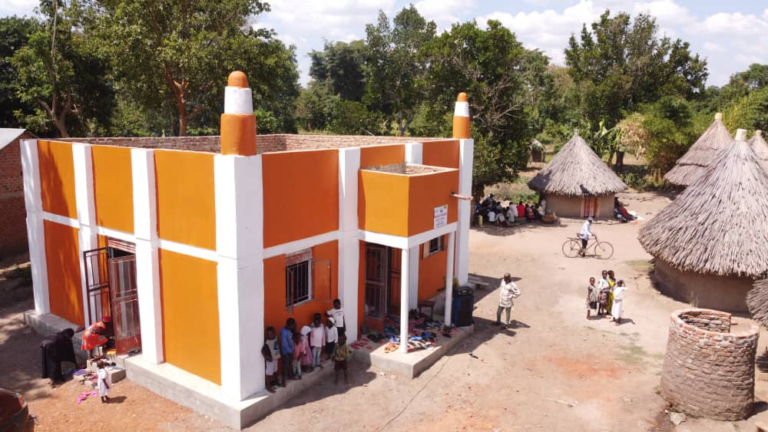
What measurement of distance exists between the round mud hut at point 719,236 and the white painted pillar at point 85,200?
14.2 meters

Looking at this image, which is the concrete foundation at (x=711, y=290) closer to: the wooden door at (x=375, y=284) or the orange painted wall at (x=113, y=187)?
the wooden door at (x=375, y=284)

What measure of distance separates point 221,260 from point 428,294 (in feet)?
21.7

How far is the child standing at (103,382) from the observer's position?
9602 mm

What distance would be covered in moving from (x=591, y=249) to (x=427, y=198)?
11445 millimetres

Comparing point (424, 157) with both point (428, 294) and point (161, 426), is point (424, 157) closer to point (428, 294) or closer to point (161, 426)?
point (428, 294)

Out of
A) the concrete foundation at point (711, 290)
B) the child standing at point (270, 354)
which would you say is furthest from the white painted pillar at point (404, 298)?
the concrete foundation at point (711, 290)

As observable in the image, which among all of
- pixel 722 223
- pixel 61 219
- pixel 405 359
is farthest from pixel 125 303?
pixel 722 223

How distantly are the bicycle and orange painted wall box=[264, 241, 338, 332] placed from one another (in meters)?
11.4

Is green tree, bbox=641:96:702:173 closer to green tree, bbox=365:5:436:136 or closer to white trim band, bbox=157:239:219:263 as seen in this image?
green tree, bbox=365:5:436:136

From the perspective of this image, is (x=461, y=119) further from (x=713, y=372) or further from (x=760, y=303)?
(x=713, y=372)

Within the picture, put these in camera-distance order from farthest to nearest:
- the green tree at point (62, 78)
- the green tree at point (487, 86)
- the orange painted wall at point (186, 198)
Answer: the green tree at point (487, 86), the green tree at point (62, 78), the orange painted wall at point (186, 198)

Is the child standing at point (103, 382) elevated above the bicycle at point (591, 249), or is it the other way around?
the bicycle at point (591, 249)

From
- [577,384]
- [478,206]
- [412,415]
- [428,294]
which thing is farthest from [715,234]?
[478,206]

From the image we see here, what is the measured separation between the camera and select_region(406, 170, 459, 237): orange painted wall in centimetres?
1070
